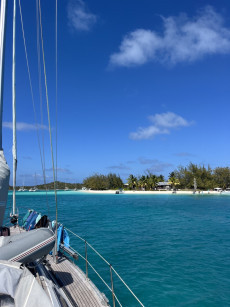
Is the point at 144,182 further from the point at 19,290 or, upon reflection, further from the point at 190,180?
the point at 19,290

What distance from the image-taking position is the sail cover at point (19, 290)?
3.78 m

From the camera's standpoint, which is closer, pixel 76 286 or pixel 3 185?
pixel 76 286

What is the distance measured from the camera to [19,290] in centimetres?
393

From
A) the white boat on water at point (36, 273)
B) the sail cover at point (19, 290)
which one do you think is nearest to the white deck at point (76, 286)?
the white boat on water at point (36, 273)

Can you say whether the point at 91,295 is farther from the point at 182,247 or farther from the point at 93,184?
the point at 93,184

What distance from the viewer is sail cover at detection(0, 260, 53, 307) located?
378 centimetres

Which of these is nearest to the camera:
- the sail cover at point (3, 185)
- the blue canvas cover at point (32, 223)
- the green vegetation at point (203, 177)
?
the sail cover at point (3, 185)

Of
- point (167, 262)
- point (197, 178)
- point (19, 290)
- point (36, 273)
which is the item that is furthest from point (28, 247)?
point (197, 178)

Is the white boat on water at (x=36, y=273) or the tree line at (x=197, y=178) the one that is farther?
the tree line at (x=197, y=178)

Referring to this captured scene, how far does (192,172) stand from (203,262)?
11867cm

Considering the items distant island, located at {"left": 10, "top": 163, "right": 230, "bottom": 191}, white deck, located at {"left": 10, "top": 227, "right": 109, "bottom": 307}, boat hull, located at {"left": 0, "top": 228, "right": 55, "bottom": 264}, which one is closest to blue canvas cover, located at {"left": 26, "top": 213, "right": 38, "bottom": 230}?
white deck, located at {"left": 10, "top": 227, "right": 109, "bottom": 307}

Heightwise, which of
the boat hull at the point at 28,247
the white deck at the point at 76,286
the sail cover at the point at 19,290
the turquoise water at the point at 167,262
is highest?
the boat hull at the point at 28,247

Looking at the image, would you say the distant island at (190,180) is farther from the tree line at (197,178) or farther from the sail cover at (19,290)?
the sail cover at (19,290)

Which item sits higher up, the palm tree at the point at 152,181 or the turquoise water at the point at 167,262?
the palm tree at the point at 152,181
